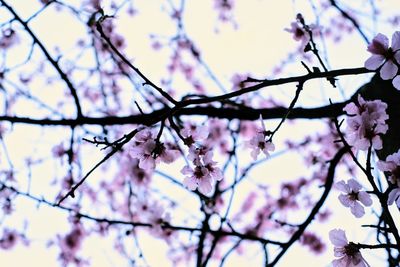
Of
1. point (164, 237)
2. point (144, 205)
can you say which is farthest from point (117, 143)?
point (144, 205)

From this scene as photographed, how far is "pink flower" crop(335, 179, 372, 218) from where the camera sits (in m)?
1.70

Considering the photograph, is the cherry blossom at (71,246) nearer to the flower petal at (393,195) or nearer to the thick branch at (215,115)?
the thick branch at (215,115)

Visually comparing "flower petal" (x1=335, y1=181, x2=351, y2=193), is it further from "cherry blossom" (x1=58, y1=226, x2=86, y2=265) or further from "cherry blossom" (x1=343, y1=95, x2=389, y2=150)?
"cherry blossom" (x1=58, y1=226, x2=86, y2=265)

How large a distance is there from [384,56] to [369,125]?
0.27 m

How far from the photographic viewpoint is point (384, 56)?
152 cm

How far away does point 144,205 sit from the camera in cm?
536

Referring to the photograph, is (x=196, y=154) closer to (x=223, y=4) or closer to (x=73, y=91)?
(x=73, y=91)

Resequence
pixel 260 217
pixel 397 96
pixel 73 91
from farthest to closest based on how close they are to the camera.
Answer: pixel 260 217 → pixel 73 91 → pixel 397 96

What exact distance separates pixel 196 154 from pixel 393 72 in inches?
33.3

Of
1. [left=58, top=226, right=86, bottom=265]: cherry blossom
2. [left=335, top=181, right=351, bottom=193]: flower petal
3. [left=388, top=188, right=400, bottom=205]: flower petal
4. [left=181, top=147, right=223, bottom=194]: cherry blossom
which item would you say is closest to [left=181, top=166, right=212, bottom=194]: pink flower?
[left=181, top=147, right=223, bottom=194]: cherry blossom

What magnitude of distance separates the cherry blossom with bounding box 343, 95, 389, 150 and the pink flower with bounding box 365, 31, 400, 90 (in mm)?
166

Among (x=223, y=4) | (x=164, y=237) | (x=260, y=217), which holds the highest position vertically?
(x=223, y=4)

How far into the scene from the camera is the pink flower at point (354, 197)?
1697 mm

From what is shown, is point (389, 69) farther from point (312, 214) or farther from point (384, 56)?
point (312, 214)
